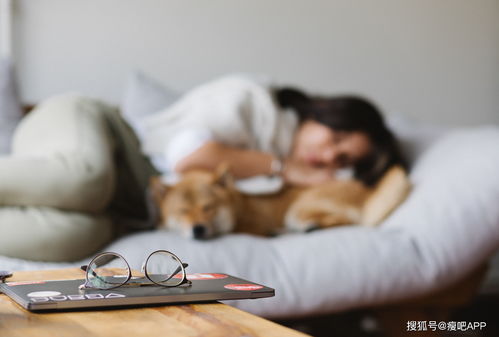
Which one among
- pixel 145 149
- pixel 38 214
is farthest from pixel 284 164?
pixel 38 214

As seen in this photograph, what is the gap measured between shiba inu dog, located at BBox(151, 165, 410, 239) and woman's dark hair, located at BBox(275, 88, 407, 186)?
2.6 inches

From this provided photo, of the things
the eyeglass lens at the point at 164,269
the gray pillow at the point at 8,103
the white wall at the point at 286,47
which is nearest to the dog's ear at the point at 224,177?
the gray pillow at the point at 8,103

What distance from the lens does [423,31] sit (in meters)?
2.65

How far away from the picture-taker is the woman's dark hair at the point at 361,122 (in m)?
1.81

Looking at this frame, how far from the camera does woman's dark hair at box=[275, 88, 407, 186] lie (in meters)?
1.81

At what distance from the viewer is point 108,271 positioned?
0.63 m

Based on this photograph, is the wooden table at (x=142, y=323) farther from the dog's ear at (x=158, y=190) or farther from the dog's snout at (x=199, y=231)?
the dog's ear at (x=158, y=190)

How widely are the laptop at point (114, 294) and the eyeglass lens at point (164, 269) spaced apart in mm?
16

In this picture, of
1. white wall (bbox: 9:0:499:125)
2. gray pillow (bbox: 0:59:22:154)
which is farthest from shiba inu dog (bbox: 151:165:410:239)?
white wall (bbox: 9:0:499:125)

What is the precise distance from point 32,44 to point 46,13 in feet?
0.37

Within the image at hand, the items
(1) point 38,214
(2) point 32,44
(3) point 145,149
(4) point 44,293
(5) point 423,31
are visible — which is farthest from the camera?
(5) point 423,31

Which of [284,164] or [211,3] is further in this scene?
[211,3]

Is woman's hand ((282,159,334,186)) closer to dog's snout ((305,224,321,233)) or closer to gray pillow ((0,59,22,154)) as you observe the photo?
dog's snout ((305,224,321,233))

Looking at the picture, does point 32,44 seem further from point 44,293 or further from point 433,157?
point 44,293
